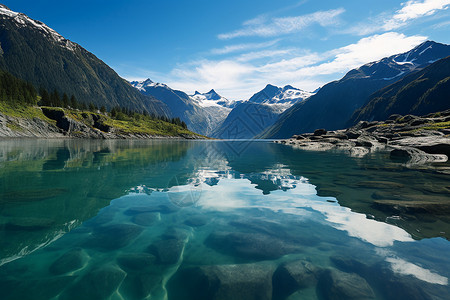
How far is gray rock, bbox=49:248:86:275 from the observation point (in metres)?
6.44

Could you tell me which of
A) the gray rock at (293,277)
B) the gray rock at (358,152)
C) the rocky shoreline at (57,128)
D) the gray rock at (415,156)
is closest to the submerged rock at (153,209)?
the gray rock at (293,277)

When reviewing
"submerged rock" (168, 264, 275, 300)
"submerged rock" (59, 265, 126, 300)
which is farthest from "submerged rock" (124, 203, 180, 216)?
"submerged rock" (168, 264, 275, 300)

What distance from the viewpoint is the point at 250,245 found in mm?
→ 8164

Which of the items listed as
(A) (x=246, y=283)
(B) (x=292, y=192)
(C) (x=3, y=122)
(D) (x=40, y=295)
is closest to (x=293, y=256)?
(A) (x=246, y=283)

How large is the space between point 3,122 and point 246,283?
13897cm

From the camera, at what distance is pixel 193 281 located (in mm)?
6016

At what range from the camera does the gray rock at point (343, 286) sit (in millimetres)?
5367

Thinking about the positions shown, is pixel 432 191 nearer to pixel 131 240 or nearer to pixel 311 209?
pixel 311 209

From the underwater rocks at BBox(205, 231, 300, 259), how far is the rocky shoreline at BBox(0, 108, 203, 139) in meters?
131

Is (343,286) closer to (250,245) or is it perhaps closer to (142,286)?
(250,245)

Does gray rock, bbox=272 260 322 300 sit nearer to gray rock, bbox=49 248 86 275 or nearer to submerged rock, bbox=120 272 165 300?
submerged rock, bbox=120 272 165 300

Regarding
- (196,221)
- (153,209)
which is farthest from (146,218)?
(196,221)

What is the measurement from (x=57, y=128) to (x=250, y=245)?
161m

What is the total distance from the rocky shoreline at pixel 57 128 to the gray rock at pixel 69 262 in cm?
12788
